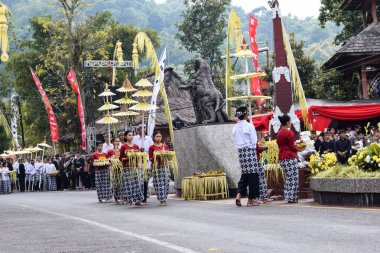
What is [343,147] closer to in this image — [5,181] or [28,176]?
[5,181]

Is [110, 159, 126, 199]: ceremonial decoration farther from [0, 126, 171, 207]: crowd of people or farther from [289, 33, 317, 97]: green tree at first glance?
[289, 33, 317, 97]: green tree

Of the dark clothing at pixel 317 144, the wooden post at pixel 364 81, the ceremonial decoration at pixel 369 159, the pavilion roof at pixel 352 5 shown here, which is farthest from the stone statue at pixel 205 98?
the pavilion roof at pixel 352 5

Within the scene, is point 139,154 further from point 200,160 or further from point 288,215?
point 288,215

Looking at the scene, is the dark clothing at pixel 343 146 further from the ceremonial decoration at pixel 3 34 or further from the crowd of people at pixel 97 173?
the ceremonial decoration at pixel 3 34

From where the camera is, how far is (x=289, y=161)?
15.8 meters

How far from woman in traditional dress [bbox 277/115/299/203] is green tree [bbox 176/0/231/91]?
124 ft

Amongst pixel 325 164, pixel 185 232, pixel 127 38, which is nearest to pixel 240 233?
pixel 185 232

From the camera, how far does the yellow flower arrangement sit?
15656mm

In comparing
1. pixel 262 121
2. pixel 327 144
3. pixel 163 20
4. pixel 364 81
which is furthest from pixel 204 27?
pixel 163 20

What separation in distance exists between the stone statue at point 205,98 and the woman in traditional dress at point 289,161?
5.15 m

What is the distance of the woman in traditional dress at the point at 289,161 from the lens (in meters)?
15.7

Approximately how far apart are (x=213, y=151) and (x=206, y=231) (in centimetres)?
960

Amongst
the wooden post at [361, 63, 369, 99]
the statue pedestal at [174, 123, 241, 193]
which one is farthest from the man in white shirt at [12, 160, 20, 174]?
the statue pedestal at [174, 123, 241, 193]

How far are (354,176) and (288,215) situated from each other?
1661mm
